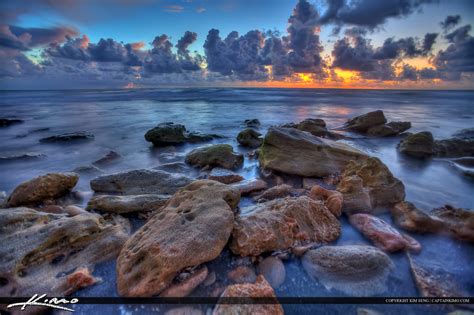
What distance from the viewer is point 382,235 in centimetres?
319

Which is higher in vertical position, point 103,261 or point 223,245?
point 223,245

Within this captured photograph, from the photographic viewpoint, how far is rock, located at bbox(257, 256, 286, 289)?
2648 mm

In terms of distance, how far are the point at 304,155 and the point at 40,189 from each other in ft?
17.2

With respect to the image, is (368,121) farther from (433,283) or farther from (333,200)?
(433,283)

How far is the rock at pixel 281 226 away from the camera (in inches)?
113

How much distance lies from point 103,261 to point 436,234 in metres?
4.39

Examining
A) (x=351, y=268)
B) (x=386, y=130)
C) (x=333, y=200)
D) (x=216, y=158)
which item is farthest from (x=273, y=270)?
(x=386, y=130)

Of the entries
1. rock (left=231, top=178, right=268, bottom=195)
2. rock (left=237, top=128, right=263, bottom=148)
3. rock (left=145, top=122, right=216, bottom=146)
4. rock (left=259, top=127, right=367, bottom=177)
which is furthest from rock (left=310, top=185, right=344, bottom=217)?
rock (left=145, top=122, right=216, bottom=146)

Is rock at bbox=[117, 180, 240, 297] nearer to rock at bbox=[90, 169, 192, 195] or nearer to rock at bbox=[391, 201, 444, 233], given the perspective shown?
rock at bbox=[90, 169, 192, 195]

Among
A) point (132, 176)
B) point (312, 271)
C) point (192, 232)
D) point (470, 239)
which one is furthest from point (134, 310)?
point (470, 239)

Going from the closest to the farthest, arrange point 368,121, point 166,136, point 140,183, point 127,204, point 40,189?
point 127,204 < point 40,189 < point 140,183 < point 166,136 < point 368,121

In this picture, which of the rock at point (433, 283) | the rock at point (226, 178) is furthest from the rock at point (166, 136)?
the rock at point (433, 283)

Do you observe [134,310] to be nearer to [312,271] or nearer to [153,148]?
[312,271]

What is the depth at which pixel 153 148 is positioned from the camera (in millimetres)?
9836
